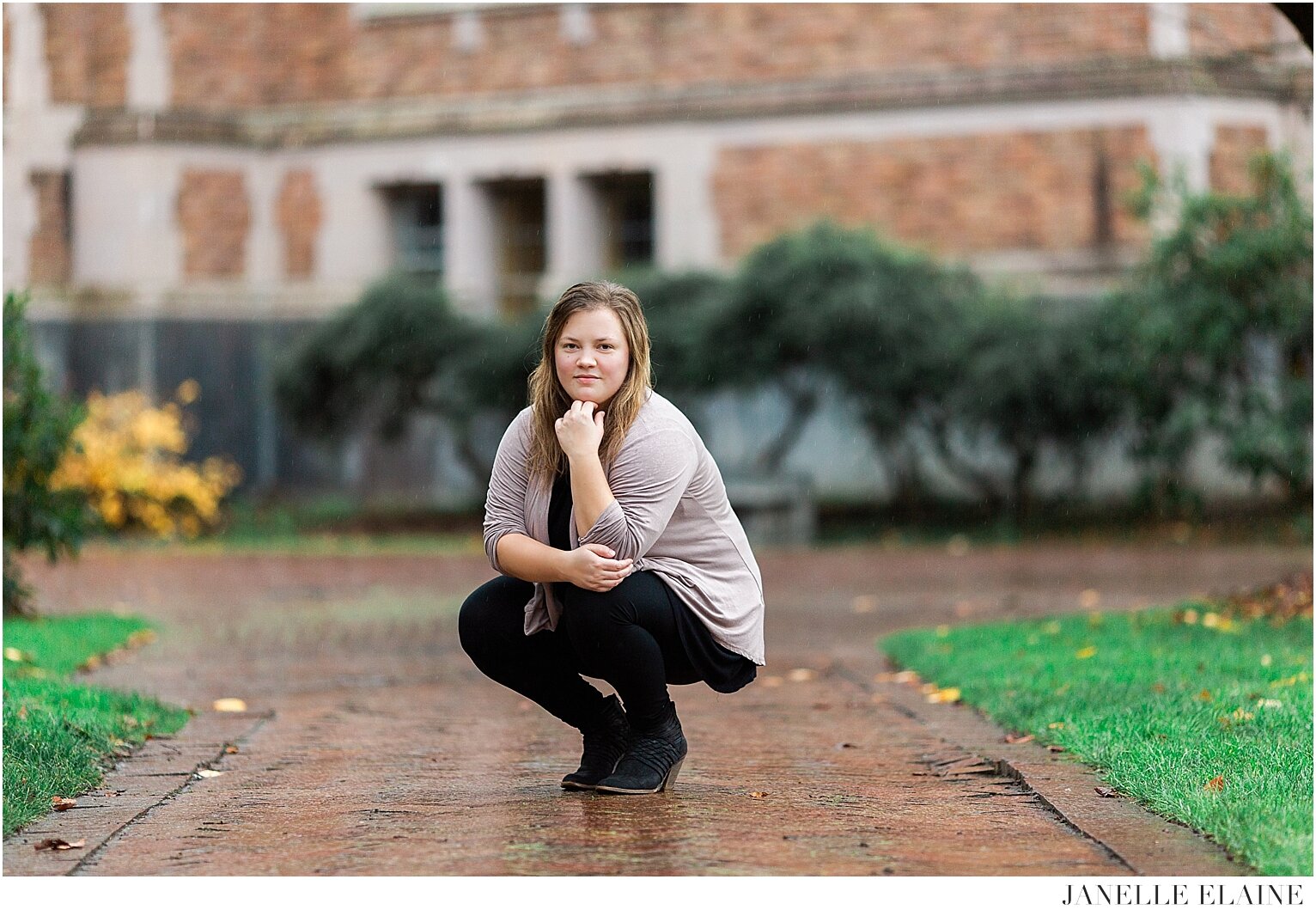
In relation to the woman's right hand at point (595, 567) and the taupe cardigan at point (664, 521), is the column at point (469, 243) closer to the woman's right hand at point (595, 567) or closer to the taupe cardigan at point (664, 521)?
the taupe cardigan at point (664, 521)

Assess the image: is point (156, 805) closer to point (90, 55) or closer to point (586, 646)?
point (586, 646)

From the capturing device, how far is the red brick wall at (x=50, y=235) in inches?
875

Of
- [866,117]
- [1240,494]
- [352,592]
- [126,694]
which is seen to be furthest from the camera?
[866,117]

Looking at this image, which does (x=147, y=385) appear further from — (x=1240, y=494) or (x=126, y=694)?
(x=126, y=694)

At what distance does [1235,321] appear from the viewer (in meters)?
14.5

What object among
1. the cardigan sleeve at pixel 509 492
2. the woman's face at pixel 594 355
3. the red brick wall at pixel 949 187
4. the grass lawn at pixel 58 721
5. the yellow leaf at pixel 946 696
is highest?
the red brick wall at pixel 949 187

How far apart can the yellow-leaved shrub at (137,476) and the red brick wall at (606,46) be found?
558cm

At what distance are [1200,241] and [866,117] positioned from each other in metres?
6.31

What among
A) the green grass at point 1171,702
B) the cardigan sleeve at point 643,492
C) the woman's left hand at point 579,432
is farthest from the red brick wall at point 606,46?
the woman's left hand at point 579,432

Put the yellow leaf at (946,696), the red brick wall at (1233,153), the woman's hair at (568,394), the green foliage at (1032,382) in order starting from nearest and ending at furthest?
the woman's hair at (568,394) < the yellow leaf at (946,696) < the green foliage at (1032,382) < the red brick wall at (1233,153)

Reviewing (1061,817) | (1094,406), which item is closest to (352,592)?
(1094,406)

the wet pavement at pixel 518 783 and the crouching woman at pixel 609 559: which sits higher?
the crouching woman at pixel 609 559

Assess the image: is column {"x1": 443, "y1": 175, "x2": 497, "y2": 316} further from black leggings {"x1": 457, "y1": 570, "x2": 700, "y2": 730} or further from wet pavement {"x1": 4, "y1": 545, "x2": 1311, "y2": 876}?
black leggings {"x1": 457, "y1": 570, "x2": 700, "y2": 730}
